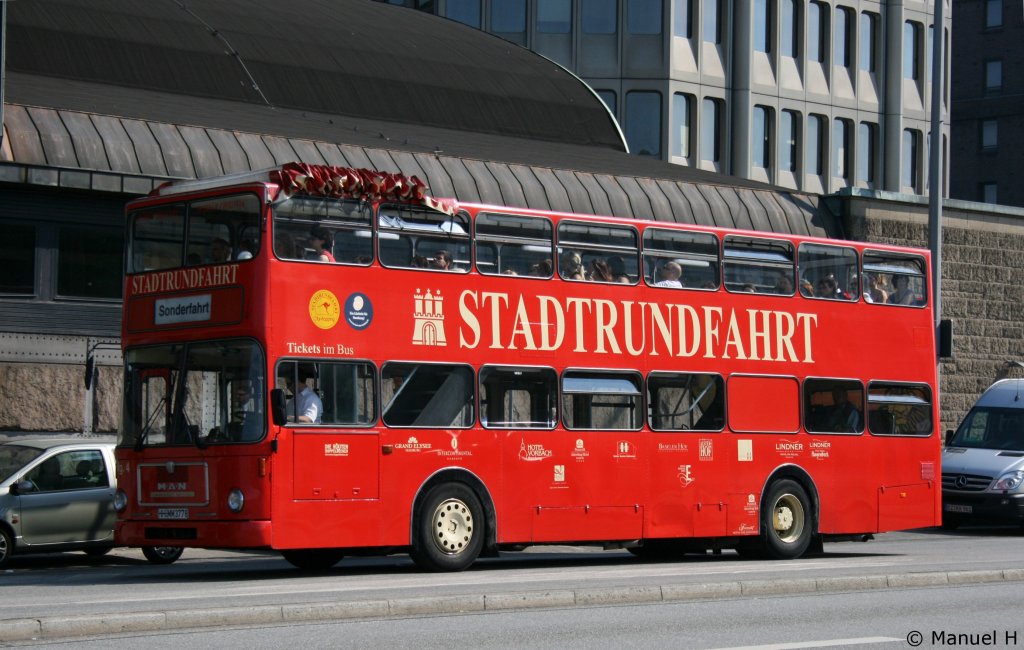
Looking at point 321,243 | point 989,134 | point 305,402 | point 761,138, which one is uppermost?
point 989,134

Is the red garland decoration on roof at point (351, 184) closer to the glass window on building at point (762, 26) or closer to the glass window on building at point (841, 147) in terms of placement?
the glass window on building at point (762, 26)

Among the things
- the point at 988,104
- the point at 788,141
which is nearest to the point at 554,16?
the point at 788,141

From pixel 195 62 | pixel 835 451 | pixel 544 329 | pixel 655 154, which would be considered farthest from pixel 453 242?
pixel 655 154

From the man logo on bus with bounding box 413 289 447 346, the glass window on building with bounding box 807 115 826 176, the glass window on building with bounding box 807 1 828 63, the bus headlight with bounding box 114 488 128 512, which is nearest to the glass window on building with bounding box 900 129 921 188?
the glass window on building with bounding box 807 115 826 176

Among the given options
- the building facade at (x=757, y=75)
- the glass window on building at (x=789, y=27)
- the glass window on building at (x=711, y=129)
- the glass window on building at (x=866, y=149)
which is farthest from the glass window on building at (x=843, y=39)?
the glass window on building at (x=711, y=129)

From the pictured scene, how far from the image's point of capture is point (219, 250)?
15875 mm

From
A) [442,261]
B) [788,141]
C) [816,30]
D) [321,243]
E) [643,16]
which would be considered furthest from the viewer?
[816,30]

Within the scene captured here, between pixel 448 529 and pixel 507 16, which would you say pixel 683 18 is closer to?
pixel 507 16

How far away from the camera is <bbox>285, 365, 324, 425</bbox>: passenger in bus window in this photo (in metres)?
15.6

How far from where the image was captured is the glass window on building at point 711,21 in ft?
204

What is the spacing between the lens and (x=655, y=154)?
60906 millimetres

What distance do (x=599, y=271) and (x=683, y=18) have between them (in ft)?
149

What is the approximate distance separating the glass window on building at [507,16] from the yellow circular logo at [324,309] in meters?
46.8

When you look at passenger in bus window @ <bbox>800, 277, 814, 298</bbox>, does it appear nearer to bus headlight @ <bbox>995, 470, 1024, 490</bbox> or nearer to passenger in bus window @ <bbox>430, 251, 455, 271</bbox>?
passenger in bus window @ <bbox>430, 251, 455, 271</bbox>
